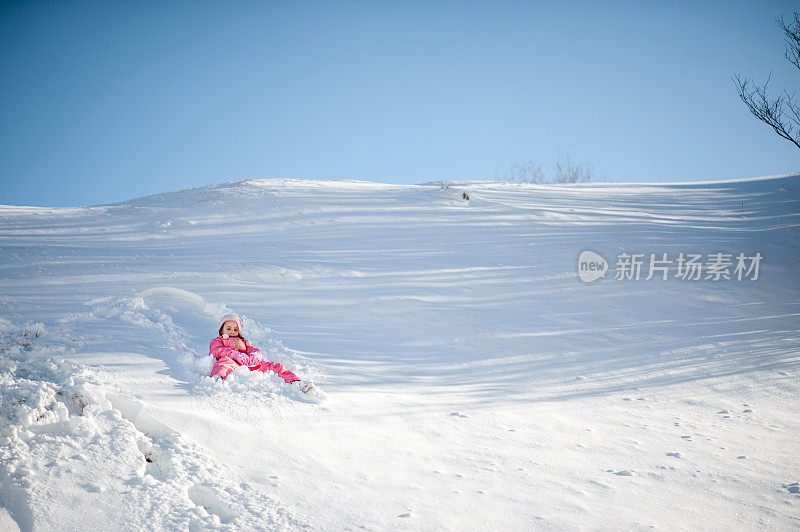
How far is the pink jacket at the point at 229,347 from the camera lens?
3916mm

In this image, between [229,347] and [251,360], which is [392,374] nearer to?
[251,360]

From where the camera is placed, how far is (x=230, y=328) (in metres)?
4.33

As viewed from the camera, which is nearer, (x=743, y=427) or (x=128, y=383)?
(x=128, y=383)

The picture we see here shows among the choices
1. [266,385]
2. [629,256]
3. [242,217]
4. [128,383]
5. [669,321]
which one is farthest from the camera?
[242,217]

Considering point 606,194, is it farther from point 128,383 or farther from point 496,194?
point 128,383

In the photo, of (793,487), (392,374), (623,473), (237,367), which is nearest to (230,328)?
(237,367)

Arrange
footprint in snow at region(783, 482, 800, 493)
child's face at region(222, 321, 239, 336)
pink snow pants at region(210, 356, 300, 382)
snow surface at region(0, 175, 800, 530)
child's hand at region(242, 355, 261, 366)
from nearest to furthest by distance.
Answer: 1. snow surface at region(0, 175, 800, 530)
2. footprint in snow at region(783, 482, 800, 493)
3. pink snow pants at region(210, 356, 300, 382)
4. child's hand at region(242, 355, 261, 366)
5. child's face at region(222, 321, 239, 336)

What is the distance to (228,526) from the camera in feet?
6.48

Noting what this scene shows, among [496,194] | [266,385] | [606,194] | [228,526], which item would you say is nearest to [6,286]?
[266,385]

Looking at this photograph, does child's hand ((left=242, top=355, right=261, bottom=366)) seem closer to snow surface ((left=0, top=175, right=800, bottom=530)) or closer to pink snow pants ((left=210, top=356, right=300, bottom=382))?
pink snow pants ((left=210, top=356, right=300, bottom=382))

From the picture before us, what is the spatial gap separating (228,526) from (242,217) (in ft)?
25.7

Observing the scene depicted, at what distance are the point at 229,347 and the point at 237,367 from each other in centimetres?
42

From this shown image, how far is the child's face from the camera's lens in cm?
430

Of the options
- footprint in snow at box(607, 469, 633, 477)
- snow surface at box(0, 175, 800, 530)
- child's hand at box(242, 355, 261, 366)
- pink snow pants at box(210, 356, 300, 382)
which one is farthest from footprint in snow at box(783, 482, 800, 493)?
child's hand at box(242, 355, 261, 366)
